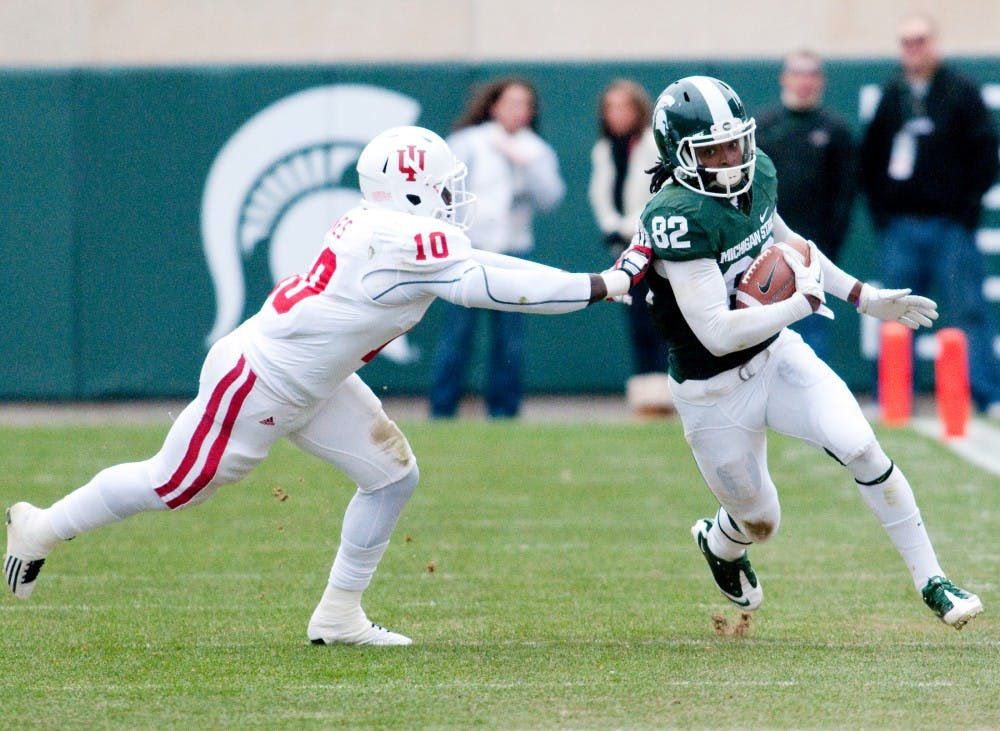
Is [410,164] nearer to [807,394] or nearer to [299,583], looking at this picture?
[807,394]

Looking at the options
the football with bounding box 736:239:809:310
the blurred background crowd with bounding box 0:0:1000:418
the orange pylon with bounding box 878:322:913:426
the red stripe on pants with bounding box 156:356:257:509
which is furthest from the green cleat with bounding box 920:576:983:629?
the blurred background crowd with bounding box 0:0:1000:418

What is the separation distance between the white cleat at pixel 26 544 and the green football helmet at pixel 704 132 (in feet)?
6.95

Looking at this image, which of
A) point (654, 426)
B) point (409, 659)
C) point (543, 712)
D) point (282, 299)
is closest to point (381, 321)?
point (282, 299)

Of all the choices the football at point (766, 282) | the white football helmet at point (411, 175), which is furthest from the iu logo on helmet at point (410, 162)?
the football at point (766, 282)

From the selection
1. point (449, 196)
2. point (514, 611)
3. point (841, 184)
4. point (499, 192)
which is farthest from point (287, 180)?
point (449, 196)

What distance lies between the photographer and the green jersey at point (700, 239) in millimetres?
5148

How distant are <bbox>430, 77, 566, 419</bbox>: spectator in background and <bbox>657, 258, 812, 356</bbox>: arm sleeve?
5.41 meters

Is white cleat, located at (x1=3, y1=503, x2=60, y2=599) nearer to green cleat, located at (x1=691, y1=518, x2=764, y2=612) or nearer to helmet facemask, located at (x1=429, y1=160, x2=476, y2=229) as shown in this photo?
helmet facemask, located at (x1=429, y1=160, x2=476, y2=229)

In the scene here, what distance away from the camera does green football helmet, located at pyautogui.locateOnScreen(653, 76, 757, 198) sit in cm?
518

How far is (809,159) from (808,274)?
536 centimetres

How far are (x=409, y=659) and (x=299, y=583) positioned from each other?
1332 millimetres

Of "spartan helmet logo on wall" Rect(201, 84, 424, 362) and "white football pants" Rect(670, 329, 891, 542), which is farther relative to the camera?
"spartan helmet logo on wall" Rect(201, 84, 424, 362)

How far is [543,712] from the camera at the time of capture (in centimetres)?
437

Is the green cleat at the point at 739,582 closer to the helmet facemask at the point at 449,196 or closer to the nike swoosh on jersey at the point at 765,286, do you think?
the nike swoosh on jersey at the point at 765,286
